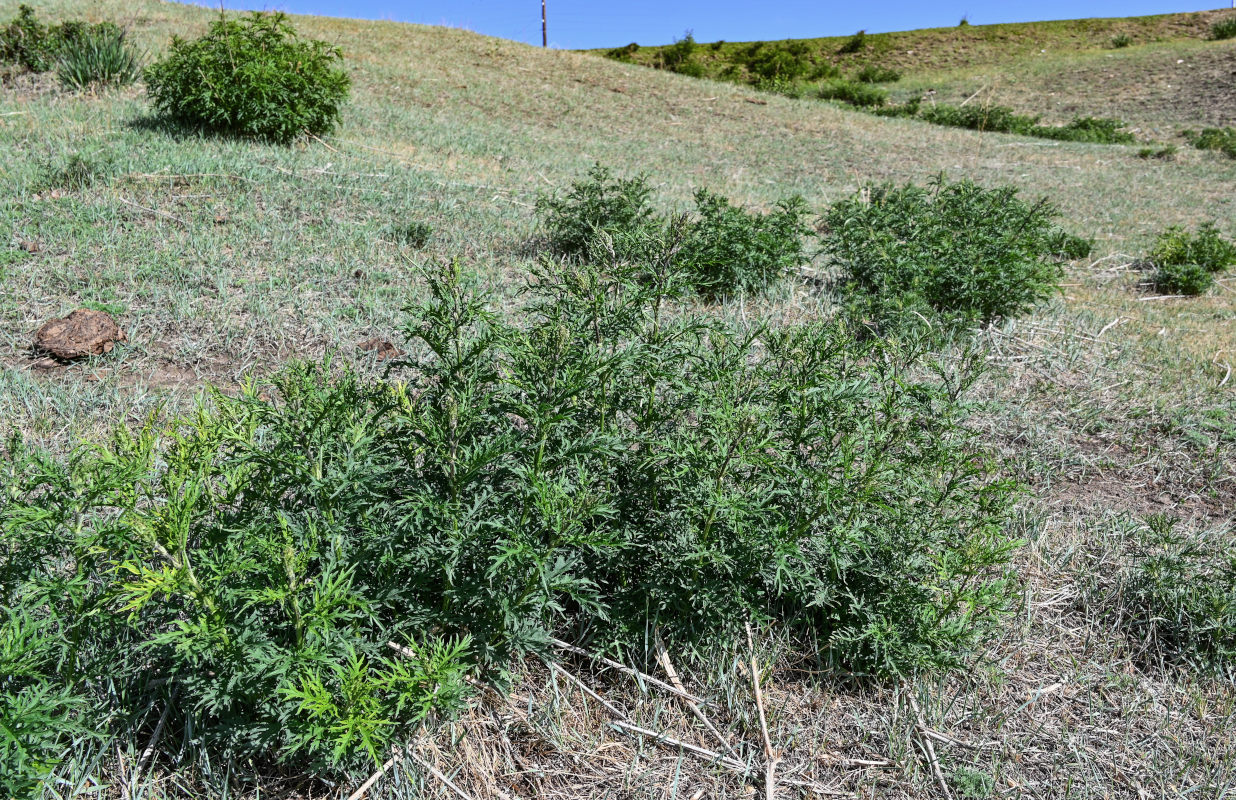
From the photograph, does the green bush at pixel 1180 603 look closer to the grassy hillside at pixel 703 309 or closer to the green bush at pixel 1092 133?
the grassy hillside at pixel 703 309

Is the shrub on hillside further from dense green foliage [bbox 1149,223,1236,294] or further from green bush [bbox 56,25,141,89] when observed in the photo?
dense green foliage [bbox 1149,223,1236,294]

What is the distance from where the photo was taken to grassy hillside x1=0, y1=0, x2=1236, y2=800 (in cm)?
243

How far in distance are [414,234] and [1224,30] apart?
39.9 meters

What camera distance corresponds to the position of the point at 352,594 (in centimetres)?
193

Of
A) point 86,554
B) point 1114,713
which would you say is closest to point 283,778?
point 86,554

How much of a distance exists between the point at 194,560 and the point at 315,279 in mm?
3337

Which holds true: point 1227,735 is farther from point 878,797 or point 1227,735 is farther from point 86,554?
point 86,554

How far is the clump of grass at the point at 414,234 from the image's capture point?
6031mm

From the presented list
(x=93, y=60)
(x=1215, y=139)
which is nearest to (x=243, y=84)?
(x=93, y=60)

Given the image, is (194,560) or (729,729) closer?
(194,560)

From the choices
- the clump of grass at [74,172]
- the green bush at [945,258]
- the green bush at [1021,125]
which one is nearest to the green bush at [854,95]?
the green bush at [1021,125]

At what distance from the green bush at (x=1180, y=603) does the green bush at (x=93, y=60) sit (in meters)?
11.7

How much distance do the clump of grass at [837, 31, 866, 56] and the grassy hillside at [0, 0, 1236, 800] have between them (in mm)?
27207

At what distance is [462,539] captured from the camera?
202 cm
